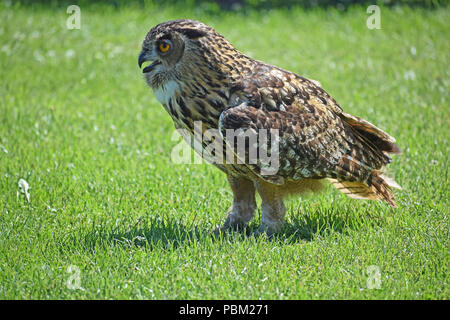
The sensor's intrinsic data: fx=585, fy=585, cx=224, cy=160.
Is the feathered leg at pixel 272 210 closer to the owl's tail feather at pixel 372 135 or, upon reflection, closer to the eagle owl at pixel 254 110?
the eagle owl at pixel 254 110

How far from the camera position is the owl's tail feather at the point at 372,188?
5.05 meters

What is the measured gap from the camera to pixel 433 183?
5.68 meters

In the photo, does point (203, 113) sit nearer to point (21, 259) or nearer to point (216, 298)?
point (216, 298)

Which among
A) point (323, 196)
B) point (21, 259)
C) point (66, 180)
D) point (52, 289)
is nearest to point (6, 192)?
point (66, 180)

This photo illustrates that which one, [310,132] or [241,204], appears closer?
[310,132]

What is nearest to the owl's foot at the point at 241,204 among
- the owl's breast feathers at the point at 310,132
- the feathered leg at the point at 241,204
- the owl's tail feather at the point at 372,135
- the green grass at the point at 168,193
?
the feathered leg at the point at 241,204

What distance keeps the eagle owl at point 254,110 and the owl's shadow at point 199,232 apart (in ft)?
0.54

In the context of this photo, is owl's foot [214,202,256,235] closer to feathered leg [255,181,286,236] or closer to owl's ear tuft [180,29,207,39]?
feathered leg [255,181,286,236]

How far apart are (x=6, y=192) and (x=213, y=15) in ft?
27.3

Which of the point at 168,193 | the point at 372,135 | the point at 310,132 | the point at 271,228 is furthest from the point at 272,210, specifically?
the point at 168,193

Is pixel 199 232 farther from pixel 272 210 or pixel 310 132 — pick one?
pixel 310 132

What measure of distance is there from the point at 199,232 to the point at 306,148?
1139 millimetres

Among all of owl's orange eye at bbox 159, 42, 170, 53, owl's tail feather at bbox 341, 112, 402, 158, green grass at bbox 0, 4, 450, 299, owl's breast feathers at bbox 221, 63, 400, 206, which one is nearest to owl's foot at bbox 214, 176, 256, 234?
green grass at bbox 0, 4, 450, 299

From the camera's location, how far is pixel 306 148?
183 inches
